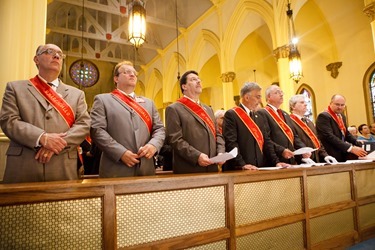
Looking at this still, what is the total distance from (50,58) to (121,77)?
0.56 m

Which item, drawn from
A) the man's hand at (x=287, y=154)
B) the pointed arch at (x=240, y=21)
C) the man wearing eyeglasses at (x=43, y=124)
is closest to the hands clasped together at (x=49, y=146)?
the man wearing eyeglasses at (x=43, y=124)

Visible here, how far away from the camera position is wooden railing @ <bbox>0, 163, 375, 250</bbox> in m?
1.13

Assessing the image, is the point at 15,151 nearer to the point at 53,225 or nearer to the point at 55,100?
the point at 55,100

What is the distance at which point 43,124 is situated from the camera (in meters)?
1.79

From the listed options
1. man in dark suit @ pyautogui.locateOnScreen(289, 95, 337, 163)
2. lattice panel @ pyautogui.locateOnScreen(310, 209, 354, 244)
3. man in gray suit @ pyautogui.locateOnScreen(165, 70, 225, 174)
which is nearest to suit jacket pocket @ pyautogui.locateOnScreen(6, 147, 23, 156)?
Result: man in gray suit @ pyautogui.locateOnScreen(165, 70, 225, 174)

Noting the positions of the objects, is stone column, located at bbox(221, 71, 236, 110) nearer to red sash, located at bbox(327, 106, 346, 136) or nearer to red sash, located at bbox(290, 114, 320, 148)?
red sash, located at bbox(327, 106, 346, 136)

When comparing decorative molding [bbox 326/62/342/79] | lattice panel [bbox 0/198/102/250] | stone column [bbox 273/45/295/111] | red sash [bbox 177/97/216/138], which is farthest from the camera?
decorative molding [bbox 326/62/342/79]

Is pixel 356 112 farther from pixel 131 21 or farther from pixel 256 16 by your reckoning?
pixel 131 21

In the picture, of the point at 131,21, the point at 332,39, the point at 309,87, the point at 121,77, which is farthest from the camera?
the point at 309,87

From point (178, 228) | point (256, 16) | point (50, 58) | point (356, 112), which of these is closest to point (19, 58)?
point (50, 58)

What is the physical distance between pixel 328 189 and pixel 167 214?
1665mm

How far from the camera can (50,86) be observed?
1893mm

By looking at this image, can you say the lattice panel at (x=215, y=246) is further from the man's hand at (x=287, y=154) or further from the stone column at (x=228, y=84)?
the stone column at (x=228, y=84)

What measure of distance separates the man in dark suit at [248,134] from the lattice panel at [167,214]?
1001 mm
